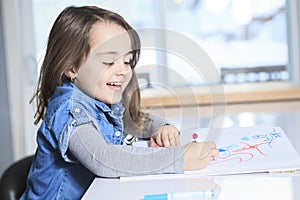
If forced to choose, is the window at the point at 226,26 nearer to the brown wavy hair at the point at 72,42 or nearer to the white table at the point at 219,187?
the brown wavy hair at the point at 72,42

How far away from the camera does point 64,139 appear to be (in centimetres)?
88

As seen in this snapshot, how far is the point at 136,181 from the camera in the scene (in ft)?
2.74

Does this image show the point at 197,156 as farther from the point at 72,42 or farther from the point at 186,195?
the point at 72,42

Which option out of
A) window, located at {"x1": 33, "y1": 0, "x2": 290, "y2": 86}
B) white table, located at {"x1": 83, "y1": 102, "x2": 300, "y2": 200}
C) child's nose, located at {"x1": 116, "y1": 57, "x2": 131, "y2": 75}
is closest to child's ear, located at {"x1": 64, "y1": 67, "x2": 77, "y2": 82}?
child's nose, located at {"x1": 116, "y1": 57, "x2": 131, "y2": 75}

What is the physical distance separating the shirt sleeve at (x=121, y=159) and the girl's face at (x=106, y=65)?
11cm

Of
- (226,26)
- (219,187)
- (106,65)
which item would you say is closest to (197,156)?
(219,187)

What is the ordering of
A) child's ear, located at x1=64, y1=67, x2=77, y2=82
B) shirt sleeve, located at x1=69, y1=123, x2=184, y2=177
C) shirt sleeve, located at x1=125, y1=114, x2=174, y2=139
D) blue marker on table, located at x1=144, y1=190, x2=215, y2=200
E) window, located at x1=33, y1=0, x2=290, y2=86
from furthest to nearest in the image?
1. window, located at x1=33, y1=0, x2=290, y2=86
2. shirt sleeve, located at x1=125, y1=114, x2=174, y2=139
3. child's ear, located at x1=64, y1=67, x2=77, y2=82
4. shirt sleeve, located at x1=69, y1=123, x2=184, y2=177
5. blue marker on table, located at x1=144, y1=190, x2=215, y2=200

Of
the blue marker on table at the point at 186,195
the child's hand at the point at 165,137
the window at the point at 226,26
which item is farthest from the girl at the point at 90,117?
the window at the point at 226,26

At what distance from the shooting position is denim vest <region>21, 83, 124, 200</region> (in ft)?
2.97

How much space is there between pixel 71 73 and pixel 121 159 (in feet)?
0.73

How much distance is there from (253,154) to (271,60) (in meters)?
1.47

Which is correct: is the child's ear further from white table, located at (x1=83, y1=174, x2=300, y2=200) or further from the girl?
white table, located at (x1=83, y1=174, x2=300, y2=200)

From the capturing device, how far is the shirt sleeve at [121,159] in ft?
2.79

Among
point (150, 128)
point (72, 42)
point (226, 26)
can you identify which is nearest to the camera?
point (72, 42)
